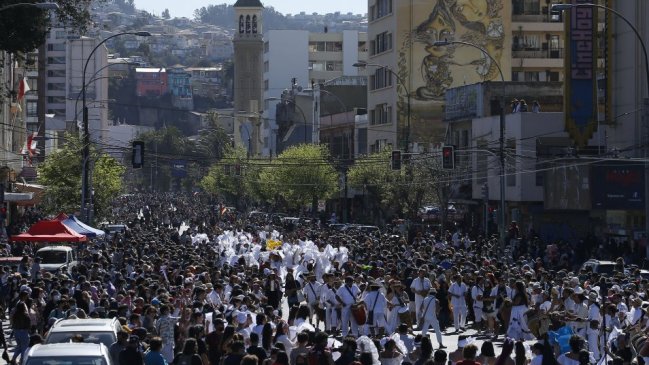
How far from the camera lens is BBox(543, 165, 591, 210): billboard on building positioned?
51.6 metres

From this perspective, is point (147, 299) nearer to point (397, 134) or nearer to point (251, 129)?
point (397, 134)

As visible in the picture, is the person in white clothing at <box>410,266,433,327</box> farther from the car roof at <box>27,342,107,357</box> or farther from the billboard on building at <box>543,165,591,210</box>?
the billboard on building at <box>543,165,591,210</box>

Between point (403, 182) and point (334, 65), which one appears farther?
point (334, 65)

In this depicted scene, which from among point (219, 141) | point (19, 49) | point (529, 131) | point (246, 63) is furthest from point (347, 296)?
point (246, 63)

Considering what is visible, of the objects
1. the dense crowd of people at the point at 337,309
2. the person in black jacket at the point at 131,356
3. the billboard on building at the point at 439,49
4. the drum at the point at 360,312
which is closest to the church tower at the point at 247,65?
the billboard on building at the point at 439,49

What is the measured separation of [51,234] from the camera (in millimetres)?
40656

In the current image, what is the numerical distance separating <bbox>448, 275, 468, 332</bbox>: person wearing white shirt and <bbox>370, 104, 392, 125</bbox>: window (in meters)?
57.4

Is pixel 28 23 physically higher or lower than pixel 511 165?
higher

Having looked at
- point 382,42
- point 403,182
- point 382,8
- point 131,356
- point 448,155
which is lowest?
point 131,356

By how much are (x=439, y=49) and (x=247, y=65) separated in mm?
97767

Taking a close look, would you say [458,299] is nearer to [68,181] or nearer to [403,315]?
[403,315]

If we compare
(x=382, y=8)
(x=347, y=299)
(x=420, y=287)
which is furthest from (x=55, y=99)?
(x=347, y=299)

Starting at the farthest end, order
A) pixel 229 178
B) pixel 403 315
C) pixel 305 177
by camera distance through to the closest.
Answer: pixel 229 178, pixel 305 177, pixel 403 315

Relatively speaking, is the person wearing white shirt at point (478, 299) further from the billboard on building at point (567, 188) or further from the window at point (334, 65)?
the window at point (334, 65)
